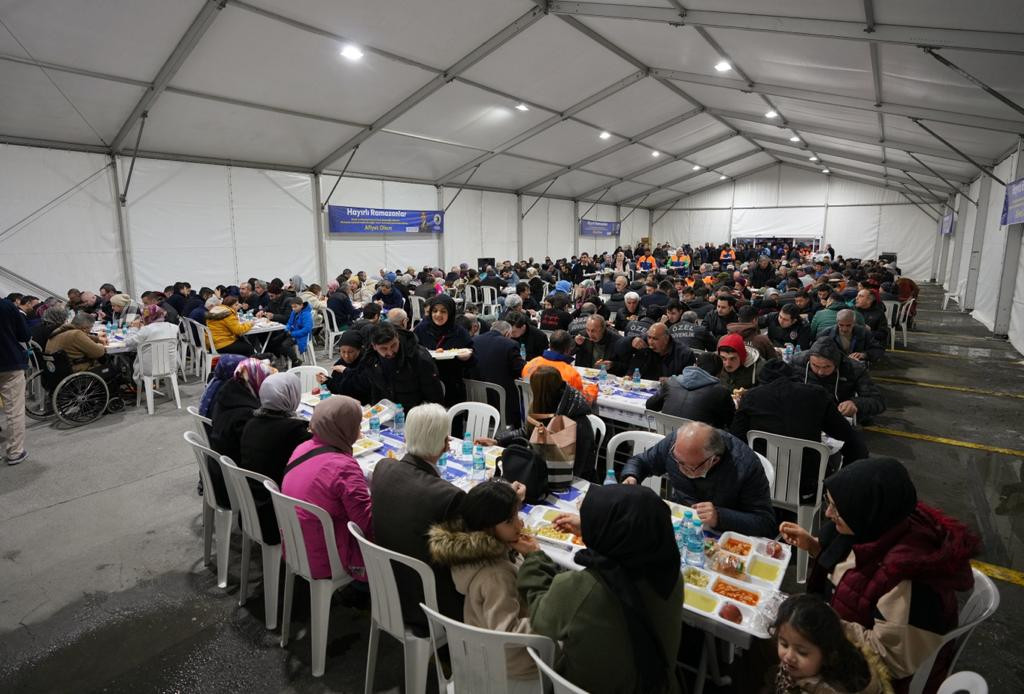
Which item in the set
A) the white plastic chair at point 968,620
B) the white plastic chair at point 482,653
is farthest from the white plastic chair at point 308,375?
the white plastic chair at point 968,620

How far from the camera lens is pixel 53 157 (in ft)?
29.1

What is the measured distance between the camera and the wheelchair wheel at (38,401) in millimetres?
6672

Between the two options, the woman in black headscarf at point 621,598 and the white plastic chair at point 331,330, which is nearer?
the woman in black headscarf at point 621,598

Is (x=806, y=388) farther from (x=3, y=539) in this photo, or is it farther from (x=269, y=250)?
(x=269, y=250)

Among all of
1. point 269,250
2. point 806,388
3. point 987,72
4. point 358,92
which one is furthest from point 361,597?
point 269,250

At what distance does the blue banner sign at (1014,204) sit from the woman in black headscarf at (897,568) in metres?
10.3

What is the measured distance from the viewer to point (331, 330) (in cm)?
961

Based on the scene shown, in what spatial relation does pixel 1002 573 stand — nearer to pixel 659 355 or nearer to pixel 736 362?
pixel 736 362

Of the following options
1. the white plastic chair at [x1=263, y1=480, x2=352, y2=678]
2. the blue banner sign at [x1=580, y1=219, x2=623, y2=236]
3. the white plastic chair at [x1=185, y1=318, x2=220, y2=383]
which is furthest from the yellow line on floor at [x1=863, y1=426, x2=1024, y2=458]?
the blue banner sign at [x1=580, y1=219, x2=623, y2=236]

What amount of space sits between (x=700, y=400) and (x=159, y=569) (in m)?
3.92

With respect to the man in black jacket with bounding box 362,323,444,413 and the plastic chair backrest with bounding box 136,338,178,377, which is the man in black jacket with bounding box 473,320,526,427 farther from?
the plastic chair backrest with bounding box 136,338,178,377

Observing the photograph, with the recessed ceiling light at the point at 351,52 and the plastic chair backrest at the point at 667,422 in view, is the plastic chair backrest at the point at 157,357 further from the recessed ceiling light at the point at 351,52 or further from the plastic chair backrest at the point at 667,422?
the plastic chair backrest at the point at 667,422

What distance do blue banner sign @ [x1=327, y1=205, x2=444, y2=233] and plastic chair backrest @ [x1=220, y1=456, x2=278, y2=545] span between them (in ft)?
36.9

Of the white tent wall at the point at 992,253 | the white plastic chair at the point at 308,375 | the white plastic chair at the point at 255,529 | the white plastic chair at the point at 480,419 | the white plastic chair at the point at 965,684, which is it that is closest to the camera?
the white plastic chair at the point at 965,684
